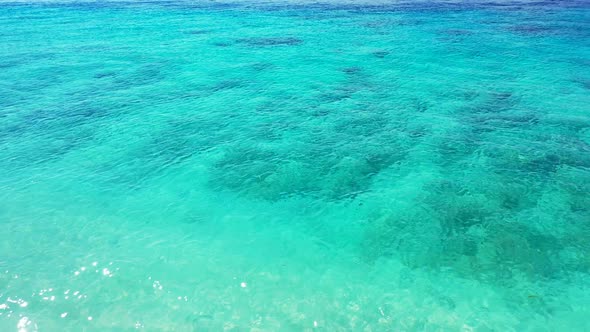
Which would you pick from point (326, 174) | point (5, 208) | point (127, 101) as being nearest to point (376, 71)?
point (326, 174)

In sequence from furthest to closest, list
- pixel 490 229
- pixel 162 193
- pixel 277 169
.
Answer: pixel 277 169, pixel 162 193, pixel 490 229

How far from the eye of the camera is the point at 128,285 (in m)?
9.54

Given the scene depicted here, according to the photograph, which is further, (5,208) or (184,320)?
(5,208)

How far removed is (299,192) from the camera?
1300 cm

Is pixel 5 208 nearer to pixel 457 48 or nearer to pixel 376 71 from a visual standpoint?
pixel 376 71

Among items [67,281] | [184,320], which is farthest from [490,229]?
Result: [67,281]

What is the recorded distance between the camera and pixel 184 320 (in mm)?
8758

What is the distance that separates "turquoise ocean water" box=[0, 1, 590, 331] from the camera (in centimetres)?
912

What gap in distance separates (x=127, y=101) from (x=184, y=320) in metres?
14.5

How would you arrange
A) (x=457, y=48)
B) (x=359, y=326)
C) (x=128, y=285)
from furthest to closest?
(x=457, y=48), (x=128, y=285), (x=359, y=326)

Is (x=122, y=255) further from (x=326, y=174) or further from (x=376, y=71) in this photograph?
(x=376, y=71)

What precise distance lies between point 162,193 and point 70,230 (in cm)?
287

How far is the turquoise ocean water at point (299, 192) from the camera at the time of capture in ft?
29.9

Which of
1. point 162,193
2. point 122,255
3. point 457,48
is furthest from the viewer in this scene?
point 457,48
